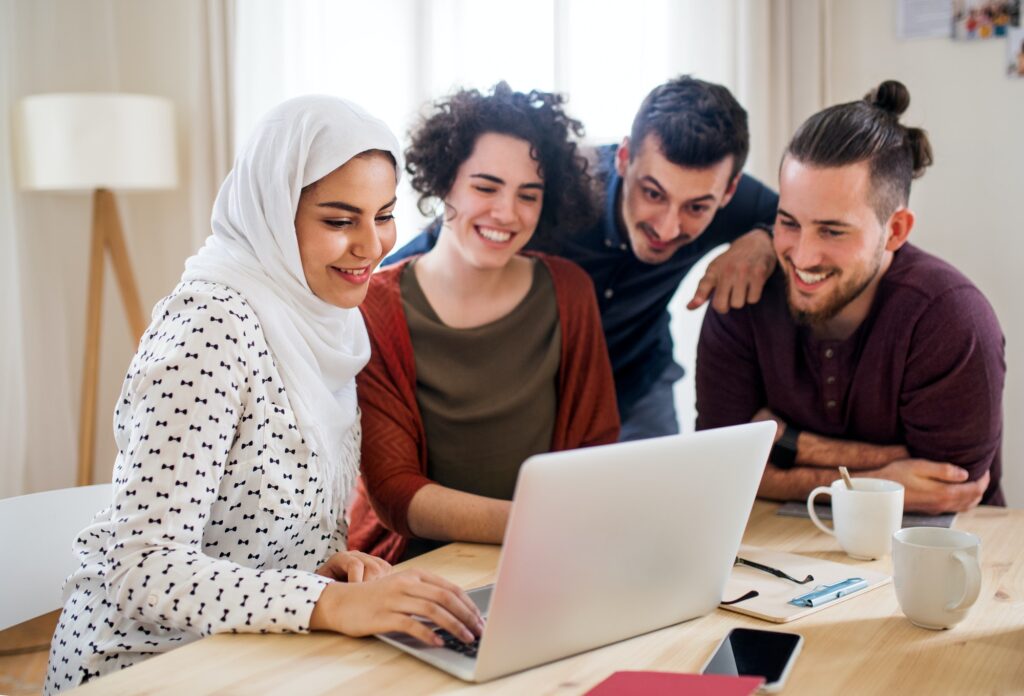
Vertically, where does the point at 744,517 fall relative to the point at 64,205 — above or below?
below

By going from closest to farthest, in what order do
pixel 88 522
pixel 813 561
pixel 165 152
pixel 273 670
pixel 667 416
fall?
pixel 273 670, pixel 813 561, pixel 88 522, pixel 667 416, pixel 165 152

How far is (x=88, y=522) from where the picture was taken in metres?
1.52

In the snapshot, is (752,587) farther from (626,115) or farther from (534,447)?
(626,115)

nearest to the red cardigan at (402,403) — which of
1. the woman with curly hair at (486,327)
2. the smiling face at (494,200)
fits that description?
the woman with curly hair at (486,327)

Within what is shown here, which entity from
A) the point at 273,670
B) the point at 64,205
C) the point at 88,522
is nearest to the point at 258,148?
the point at 88,522

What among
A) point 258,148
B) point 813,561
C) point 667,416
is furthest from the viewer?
point 667,416

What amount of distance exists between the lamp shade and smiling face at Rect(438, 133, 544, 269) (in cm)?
167

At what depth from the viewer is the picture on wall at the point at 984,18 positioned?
2689 millimetres

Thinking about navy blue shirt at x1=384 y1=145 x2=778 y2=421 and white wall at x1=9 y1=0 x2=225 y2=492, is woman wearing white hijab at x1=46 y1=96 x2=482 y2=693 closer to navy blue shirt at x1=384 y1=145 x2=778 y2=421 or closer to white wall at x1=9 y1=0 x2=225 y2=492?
navy blue shirt at x1=384 y1=145 x2=778 y2=421

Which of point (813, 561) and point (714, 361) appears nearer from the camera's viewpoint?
point (813, 561)

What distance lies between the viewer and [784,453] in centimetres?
169

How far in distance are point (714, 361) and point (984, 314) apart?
47 centimetres

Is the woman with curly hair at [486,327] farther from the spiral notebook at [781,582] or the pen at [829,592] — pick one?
the pen at [829,592]

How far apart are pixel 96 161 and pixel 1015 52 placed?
2645mm
